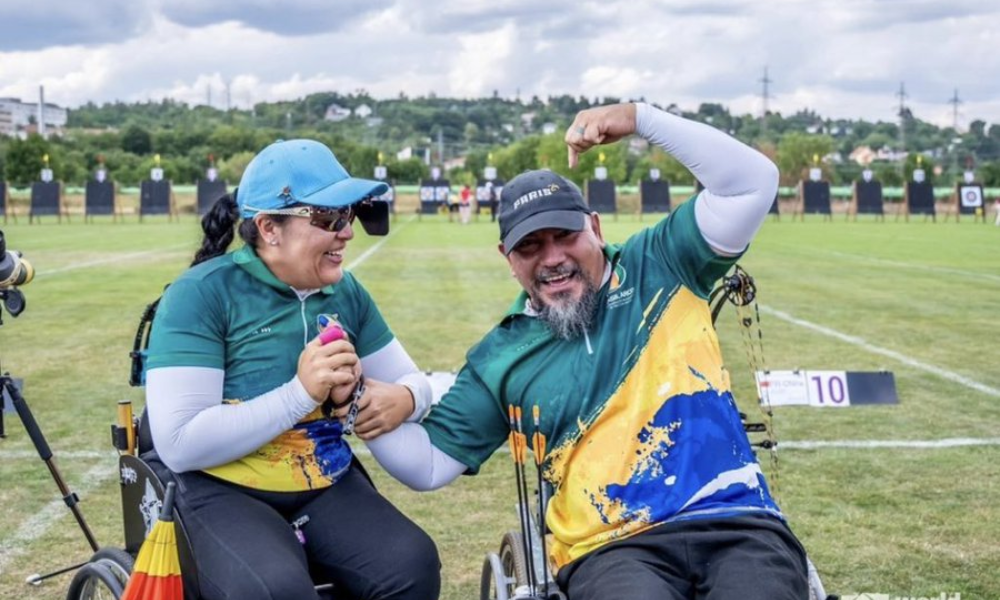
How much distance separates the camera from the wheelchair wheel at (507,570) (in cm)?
347

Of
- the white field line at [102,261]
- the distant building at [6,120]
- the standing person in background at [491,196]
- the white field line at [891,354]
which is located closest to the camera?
the white field line at [891,354]

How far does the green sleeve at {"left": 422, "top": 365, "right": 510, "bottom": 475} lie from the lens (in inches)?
143

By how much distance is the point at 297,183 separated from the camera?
136 inches

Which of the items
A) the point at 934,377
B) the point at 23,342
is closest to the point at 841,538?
the point at 934,377

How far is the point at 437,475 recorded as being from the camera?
3.65 m

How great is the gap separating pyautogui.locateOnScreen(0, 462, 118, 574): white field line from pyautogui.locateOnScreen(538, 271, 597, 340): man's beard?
2962mm

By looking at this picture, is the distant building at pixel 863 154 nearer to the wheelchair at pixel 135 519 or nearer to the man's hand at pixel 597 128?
the man's hand at pixel 597 128

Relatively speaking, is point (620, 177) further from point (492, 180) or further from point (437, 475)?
point (437, 475)

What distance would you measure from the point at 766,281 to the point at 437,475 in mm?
15820

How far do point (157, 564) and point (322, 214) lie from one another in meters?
1.01

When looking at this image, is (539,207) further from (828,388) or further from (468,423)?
(828,388)

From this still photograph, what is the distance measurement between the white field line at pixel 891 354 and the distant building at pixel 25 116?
5790 inches

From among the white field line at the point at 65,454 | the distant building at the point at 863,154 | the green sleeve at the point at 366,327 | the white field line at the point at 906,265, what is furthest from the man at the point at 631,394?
the distant building at the point at 863,154

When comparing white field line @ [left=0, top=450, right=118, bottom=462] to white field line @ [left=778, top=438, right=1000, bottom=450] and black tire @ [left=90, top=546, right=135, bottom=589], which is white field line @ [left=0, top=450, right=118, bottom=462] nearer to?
black tire @ [left=90, top=546, right=135, bottom=589]
